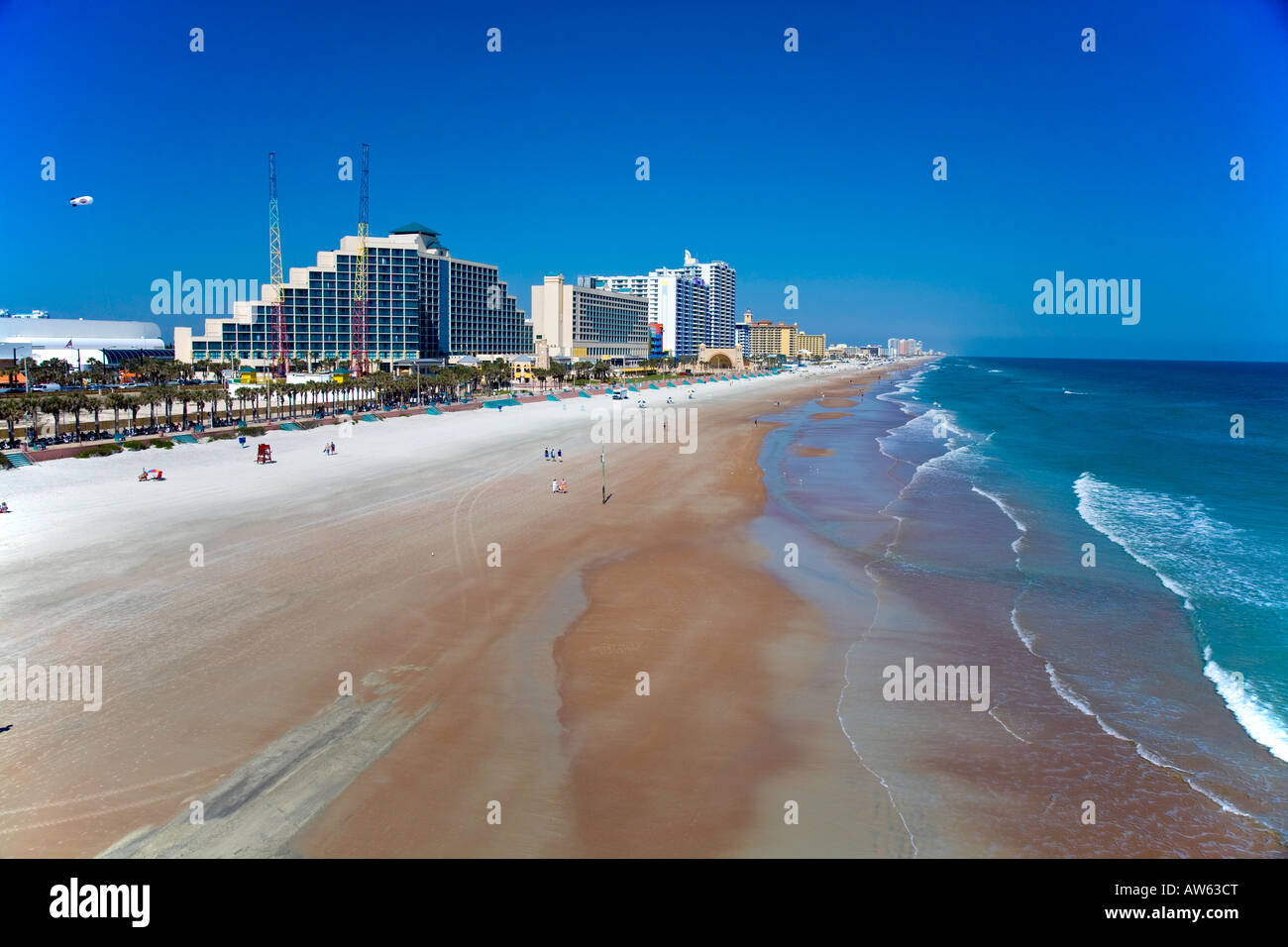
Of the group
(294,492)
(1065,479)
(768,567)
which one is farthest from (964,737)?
(1065,479)

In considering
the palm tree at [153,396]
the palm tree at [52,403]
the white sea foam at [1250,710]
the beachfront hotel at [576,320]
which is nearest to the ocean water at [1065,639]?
the white sea foam at [1250,710]

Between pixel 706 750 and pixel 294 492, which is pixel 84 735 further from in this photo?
pixel 294 492

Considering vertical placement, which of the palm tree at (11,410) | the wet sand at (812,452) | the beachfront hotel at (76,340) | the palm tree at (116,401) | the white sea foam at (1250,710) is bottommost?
the white sea foam at (1250,710)

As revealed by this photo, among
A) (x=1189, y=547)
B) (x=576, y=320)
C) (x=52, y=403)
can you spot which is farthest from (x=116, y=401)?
(x=576, y=320)

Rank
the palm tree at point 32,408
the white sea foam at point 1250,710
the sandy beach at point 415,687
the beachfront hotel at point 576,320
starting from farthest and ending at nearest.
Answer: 1. the beachfront hotel at point 576,320
2. the palm tree at point 32,408
3. the white sea foam at point 1250,710
4. the sandy beach at point 415,687

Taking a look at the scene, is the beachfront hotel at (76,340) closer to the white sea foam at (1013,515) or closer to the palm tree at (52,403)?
the palm tree at (52,403)

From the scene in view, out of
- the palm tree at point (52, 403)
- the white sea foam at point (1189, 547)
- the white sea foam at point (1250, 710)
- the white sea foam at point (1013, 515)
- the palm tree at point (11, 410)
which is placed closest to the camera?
the white sea foam at point (1250, 710)
